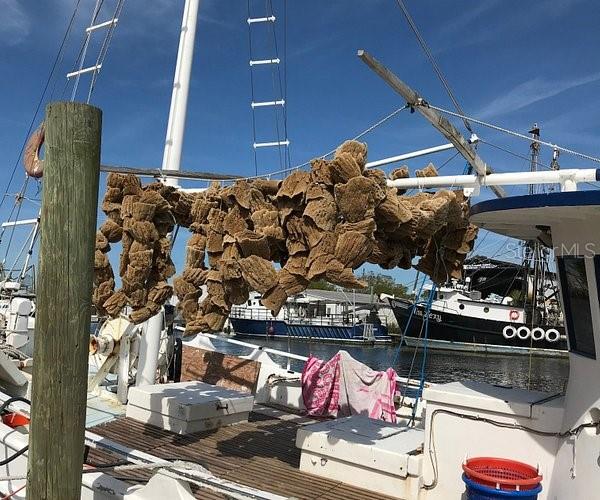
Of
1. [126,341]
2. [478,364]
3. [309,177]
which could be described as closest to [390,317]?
[478,364]

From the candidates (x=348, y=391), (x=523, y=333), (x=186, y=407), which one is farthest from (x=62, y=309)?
(x=523, y=333)

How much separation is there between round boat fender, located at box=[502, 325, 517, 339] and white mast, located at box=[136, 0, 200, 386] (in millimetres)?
41936

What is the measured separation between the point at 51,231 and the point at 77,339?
80 centimetres

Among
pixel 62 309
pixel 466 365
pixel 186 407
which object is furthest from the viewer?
pixel 466 365

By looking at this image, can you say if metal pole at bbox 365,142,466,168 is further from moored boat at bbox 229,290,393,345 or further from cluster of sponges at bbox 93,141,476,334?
moored boat at bbox 229,290,393,345

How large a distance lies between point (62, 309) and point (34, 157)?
18.0 ft

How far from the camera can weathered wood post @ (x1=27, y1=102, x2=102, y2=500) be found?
13.7 ft

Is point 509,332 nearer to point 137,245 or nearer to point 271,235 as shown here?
point 137,245

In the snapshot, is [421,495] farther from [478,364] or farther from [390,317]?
[390,317]

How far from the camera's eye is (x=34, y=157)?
883 cm

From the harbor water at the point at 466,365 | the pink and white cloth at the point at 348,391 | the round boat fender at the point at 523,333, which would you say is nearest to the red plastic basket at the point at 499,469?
the pink and white cloth at the point at 348,391

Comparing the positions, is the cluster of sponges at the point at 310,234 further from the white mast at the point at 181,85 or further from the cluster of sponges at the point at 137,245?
the white mast at the point at 181,85

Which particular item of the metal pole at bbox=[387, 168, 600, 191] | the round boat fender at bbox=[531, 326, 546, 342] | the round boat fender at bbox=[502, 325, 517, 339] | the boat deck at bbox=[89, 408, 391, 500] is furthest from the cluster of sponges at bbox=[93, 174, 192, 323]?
the round boat fender at bbox=[502, 325, 517, 339]

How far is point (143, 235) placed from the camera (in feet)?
21.5
